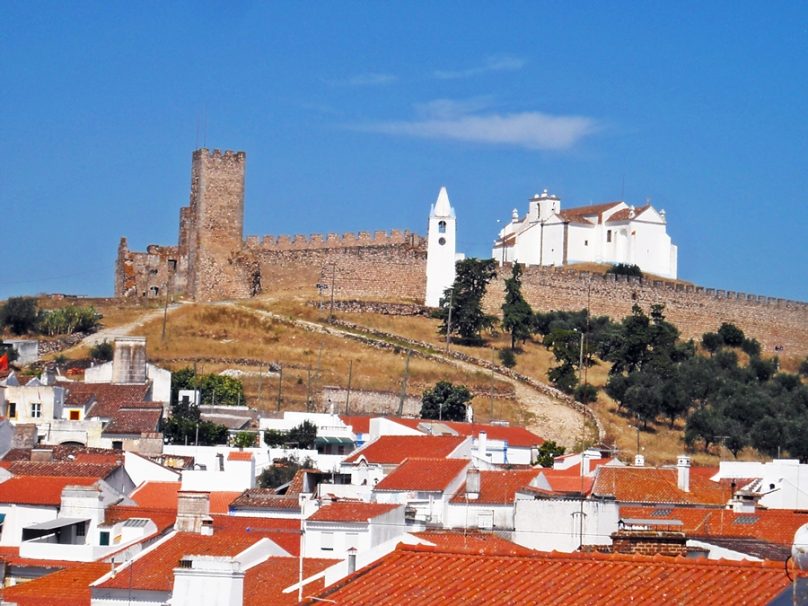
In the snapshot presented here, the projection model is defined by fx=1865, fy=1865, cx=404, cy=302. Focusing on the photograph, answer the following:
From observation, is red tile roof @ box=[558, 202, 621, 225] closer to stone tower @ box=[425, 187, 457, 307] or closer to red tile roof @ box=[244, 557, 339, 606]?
stone tower @ box=[425, 187, 457, 307]

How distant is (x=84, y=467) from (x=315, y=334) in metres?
39.5

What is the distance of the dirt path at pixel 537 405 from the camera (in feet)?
192

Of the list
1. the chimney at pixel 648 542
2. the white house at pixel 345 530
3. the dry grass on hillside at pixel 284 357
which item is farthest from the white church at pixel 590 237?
the chimney at pixel 648 542

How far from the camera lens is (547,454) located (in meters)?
45.7

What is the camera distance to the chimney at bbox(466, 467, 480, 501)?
1092 inches

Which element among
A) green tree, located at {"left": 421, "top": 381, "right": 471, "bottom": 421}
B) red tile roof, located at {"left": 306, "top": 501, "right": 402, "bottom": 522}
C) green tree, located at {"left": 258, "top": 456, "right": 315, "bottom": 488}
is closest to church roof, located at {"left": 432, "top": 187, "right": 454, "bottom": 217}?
green tree, located at {"left": 421, "top": 381, "right": 471, "bottom": 421}

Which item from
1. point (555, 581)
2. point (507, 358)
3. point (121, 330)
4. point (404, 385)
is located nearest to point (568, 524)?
point (555, 581)

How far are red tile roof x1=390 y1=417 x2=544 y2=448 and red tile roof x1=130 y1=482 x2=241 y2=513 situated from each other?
13.9 meters

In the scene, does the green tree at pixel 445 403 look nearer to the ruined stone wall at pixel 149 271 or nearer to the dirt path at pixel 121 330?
the dirt path at pixel 121 330

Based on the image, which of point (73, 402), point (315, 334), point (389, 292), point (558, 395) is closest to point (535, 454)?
point (73, 402)

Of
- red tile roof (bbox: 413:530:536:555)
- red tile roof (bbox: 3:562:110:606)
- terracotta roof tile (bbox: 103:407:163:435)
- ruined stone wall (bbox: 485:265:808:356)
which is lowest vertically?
red tile roof (bbox: 3:562:110:606)

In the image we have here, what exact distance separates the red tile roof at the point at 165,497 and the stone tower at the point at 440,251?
147 ft

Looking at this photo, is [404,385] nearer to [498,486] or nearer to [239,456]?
[239,456]

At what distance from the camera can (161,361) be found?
2466 inches
